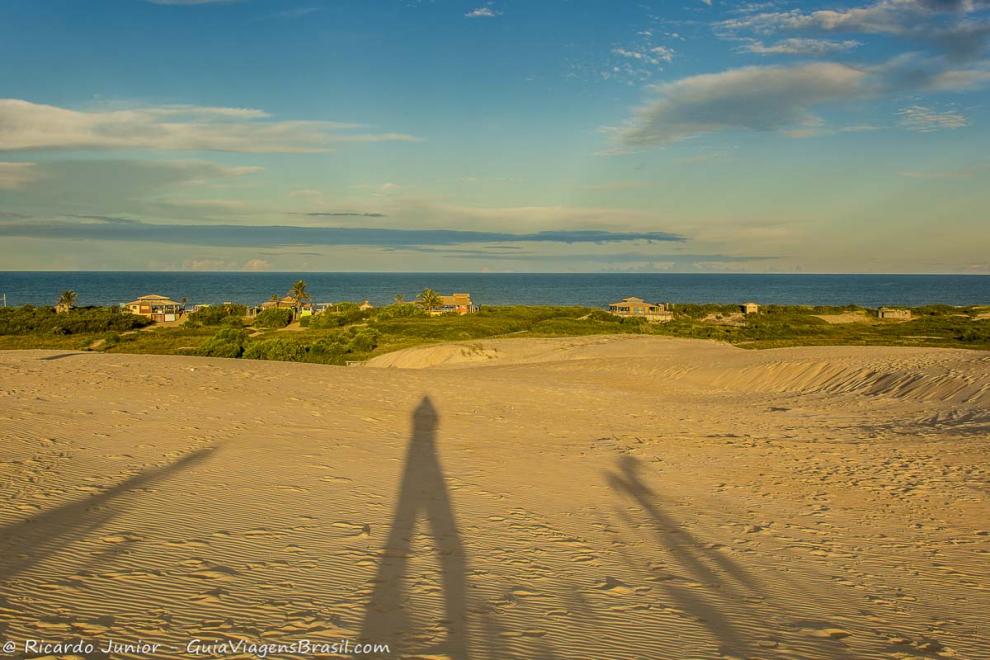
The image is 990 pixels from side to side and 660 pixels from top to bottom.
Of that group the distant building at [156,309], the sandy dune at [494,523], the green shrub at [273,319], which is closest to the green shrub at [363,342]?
the green shrub at [273,319]

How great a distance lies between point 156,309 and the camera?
66.6 metres

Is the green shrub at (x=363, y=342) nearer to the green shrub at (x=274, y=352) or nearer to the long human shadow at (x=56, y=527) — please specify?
the green shrub at (x=274, y=352)

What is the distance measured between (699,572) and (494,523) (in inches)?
97.5

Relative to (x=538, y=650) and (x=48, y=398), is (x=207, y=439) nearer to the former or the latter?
(x=48, y=398)

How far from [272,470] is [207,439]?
273cm

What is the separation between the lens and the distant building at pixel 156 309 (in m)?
64.3

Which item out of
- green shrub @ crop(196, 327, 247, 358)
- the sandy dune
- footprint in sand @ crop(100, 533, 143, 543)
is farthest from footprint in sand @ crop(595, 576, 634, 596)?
green shrub @ crop(196, 327, 247, 358)

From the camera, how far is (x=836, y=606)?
Answer: 6227mm

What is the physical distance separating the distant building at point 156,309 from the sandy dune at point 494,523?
48882 mm

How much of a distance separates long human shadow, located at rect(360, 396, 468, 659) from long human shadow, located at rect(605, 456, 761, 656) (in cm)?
177

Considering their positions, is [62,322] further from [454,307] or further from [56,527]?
[56,527]

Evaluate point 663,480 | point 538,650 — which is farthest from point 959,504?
point 538,650

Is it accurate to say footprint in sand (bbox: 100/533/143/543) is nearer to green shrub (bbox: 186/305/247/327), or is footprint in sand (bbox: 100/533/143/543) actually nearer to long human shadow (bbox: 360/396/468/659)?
long human shadow (bbox: 360/396/468/659)

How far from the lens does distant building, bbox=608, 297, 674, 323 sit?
6488 cm
